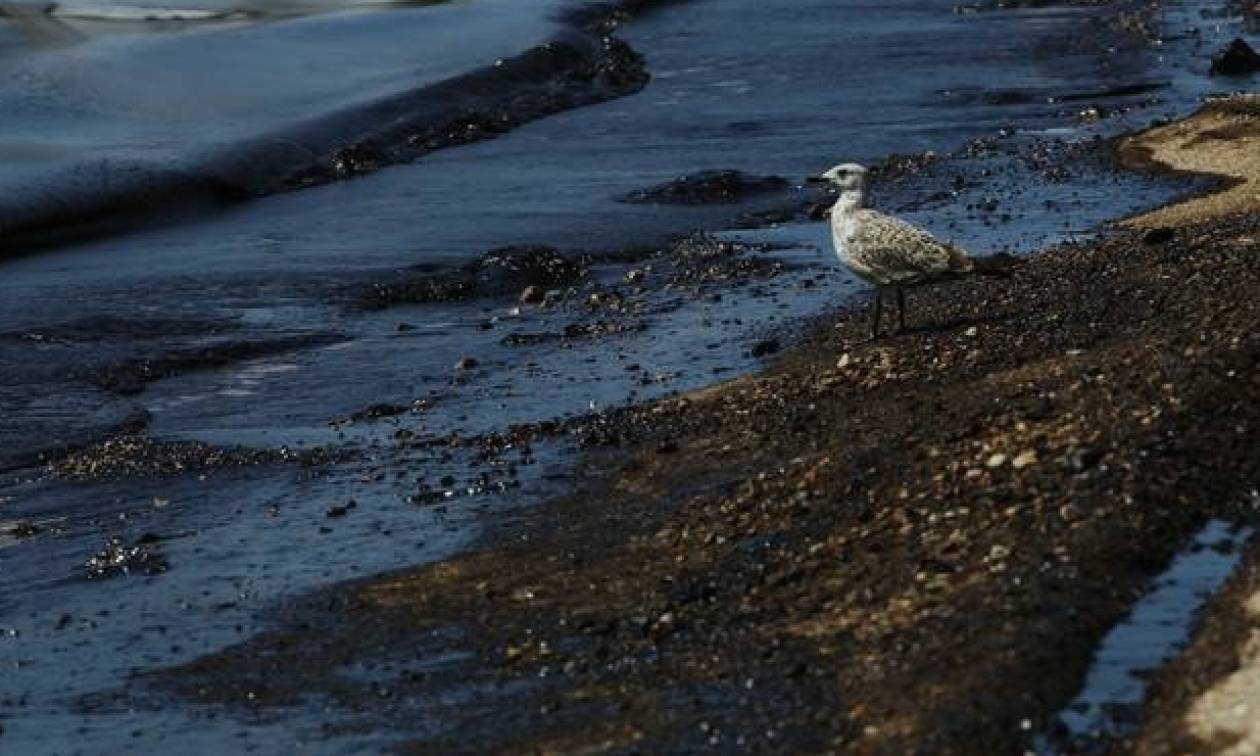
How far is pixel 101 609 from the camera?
10703mm

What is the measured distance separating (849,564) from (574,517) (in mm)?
1973

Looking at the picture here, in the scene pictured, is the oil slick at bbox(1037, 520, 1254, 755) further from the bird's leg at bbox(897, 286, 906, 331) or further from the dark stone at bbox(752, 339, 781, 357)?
the dark stone at bbox(752, 339, 781, 357)

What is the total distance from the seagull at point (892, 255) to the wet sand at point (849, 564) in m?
0.33

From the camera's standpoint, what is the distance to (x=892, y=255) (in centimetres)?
1258

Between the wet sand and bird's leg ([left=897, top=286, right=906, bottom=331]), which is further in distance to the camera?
bird's leg ([left=897, top=286, right=906, bottom=331])

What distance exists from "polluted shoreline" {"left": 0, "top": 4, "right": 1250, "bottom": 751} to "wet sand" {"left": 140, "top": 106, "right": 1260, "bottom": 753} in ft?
0.07

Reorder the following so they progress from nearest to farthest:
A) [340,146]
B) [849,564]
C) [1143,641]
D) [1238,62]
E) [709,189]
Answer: [1143,641] → [849,564] → [709,189] → [340,146] → [1238,62]

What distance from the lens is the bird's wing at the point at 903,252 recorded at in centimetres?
1256

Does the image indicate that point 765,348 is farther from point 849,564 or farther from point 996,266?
point 849,564

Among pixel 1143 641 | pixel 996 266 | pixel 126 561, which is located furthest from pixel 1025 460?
pixel 126 561

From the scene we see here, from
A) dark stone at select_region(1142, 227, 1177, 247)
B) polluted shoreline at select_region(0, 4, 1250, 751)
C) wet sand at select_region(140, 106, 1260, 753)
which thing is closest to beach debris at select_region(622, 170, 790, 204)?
polluted shoreline at select_region(0, 4, 1250, 751)

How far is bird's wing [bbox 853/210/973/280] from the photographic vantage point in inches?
495

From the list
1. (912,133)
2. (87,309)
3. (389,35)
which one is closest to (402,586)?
(87,309)

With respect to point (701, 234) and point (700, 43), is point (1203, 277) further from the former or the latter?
point (700, 43)
